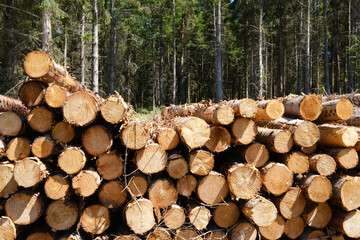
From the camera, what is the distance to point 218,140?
3.26 meters

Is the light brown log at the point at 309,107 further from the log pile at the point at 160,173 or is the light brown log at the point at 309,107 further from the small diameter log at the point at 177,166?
the small diameter log at the point at 177,166

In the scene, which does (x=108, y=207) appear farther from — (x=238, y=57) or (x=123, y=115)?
(x=238, y=57)

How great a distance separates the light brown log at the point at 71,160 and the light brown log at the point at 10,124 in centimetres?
80

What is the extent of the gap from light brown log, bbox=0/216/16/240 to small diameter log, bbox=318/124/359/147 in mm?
4270

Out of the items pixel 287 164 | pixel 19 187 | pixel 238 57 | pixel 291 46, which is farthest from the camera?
pixel 238 57

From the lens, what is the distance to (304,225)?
3.54m

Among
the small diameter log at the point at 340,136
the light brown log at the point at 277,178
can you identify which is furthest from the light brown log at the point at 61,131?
the small diameter log at the point at 340,136

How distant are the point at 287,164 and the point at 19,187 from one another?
3502 mm

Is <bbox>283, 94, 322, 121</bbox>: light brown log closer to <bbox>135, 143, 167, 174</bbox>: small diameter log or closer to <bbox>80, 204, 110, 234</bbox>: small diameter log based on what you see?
<bbox>135, 143, 167, 174</bbox>: small diameter log

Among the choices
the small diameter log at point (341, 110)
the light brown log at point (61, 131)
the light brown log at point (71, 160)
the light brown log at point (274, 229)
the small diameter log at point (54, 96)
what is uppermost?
the small diameter log at point (54, 96)

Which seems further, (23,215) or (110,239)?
(110,239)

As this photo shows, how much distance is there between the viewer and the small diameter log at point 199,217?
3.21 m

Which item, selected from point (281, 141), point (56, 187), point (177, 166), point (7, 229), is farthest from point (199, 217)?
point (7, 229)

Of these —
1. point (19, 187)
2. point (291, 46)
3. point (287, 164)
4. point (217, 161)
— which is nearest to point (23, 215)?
point (19, 187)
